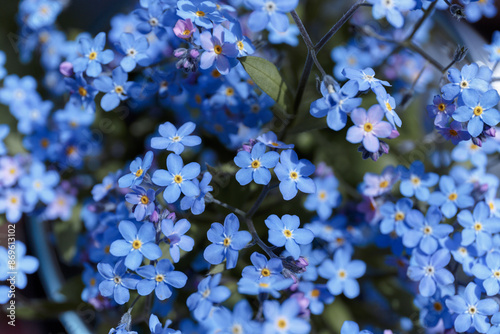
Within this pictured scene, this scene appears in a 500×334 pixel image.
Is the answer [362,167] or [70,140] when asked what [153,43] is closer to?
[70,140]

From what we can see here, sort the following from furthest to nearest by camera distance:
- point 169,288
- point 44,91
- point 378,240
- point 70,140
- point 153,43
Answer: point 44,91 < point 70,140 < point 153,43 < point 378,240 < point 169,288

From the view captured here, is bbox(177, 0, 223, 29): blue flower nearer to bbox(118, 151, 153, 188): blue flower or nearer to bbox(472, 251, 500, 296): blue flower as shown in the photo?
bbox(118, 151, 153, 188): blue flower

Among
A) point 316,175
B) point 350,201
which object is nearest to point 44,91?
point 316,175

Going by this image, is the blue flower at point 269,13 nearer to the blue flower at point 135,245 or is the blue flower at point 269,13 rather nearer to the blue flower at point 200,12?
the blue flower at point 200,12

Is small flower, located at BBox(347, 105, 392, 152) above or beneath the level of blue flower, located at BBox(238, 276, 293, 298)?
above

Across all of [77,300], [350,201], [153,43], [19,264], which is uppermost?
[153,43]

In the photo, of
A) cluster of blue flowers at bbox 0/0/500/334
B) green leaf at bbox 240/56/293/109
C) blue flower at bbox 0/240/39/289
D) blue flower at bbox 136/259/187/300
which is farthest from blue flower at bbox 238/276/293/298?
blue flower at bbox 0/240/39/289

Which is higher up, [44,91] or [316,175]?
[316,175]
